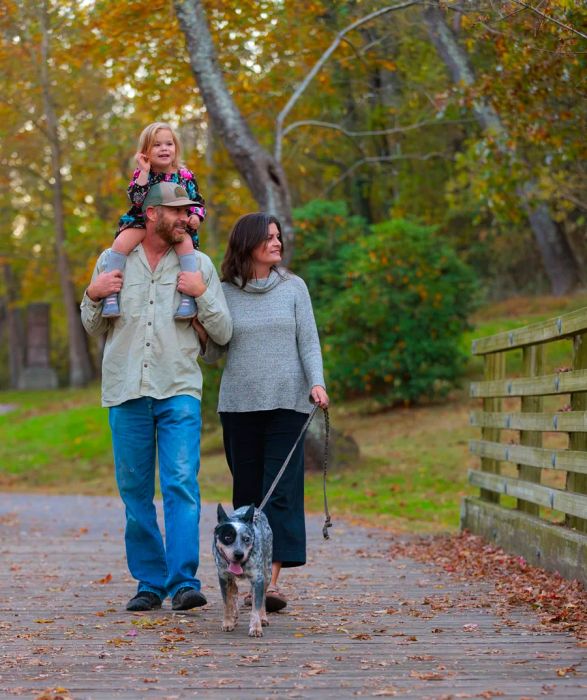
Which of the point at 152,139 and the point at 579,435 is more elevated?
the point at 152,139

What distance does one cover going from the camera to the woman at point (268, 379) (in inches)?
256

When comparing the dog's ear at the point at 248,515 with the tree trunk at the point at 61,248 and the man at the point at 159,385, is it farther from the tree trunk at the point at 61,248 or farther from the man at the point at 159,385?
the tree trunk at the point at 61,248

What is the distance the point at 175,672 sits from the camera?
192 inches

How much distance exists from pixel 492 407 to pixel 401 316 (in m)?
11.4

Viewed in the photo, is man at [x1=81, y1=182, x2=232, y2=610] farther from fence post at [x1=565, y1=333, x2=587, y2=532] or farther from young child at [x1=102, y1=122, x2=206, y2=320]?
fence post at [x1=565, y1=333, x2=587, y2=532]

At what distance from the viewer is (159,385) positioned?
6.43 metres

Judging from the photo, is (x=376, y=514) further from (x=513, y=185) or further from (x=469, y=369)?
(x=469, y=369)

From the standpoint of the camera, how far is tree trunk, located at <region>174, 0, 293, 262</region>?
15.2 meters

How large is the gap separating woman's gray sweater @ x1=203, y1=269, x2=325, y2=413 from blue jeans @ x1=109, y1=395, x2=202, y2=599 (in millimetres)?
275

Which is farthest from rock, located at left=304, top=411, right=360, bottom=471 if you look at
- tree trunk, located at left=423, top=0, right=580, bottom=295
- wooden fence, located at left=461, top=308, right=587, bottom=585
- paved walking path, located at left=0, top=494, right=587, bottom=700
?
paved walking path, located at left=0, top=494, right=587, bottom=700

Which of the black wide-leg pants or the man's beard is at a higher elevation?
the man's beard

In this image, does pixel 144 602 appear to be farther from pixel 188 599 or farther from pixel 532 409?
pixel 532 409

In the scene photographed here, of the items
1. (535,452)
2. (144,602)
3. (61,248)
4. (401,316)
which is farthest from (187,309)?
(61,248)

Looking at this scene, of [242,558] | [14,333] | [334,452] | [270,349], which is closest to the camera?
[242,558]
